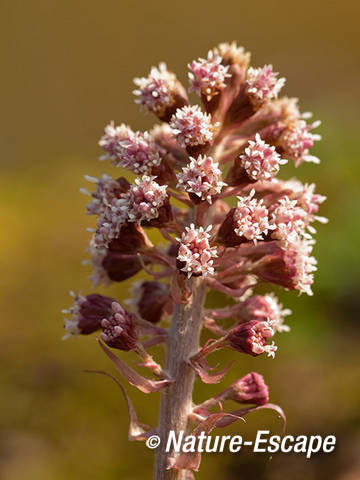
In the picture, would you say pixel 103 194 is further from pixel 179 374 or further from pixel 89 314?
pixel 179 374

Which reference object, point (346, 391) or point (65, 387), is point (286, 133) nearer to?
point (346, 391)

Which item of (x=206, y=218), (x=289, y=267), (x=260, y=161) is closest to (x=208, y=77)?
(x=260, y=161)

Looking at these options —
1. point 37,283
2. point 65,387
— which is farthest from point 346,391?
point 37,283

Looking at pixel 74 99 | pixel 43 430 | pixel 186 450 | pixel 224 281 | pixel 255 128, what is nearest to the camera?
pixel 186 450

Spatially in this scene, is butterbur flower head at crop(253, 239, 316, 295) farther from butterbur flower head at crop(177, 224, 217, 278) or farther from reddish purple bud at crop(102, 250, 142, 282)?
reddish purple bud at crop(102, 250, 142, 282)

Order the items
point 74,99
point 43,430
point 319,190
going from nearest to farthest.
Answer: point 43,430
point 319,190
point 74,99

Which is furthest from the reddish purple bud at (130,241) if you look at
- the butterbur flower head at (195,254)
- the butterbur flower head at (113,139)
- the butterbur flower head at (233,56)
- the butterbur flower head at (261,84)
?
the butterbur flower head at (233,56)

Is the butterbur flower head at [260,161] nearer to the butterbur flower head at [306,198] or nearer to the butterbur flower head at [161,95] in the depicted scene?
the butterbur flower head at [306,198]

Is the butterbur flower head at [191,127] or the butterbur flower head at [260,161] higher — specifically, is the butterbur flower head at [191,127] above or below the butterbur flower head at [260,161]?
above
